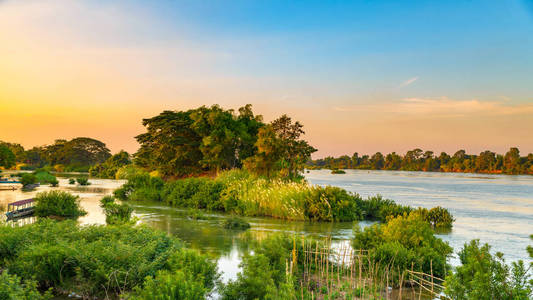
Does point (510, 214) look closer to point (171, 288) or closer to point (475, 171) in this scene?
point (171, 288)

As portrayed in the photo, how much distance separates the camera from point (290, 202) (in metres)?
15.9

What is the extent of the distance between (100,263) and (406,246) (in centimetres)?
575

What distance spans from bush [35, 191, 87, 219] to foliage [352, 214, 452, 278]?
11.3 metres

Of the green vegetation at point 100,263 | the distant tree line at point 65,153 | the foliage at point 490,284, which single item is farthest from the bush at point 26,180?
the distant tree line at point 65,153

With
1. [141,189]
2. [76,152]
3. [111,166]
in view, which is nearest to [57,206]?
[141,189]

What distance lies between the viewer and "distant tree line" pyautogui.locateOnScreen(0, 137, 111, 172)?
86.8 metres

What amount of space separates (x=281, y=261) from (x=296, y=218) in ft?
30.2

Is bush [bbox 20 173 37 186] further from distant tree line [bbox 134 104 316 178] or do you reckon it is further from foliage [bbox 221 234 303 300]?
foliage [bbox 221 234 303 300]

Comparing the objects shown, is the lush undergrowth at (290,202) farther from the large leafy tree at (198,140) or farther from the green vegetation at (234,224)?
the large leafy tree at (198,140)

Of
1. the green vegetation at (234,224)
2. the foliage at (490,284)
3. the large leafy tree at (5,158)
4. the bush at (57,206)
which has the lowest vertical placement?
the green vegetation at (234,224)

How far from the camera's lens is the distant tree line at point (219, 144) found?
2270 cm

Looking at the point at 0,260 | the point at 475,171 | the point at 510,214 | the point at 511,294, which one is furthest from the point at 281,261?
the point at 475,171

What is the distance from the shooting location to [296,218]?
1562 cm

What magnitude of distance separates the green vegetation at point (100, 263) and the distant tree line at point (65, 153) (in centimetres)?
8450
